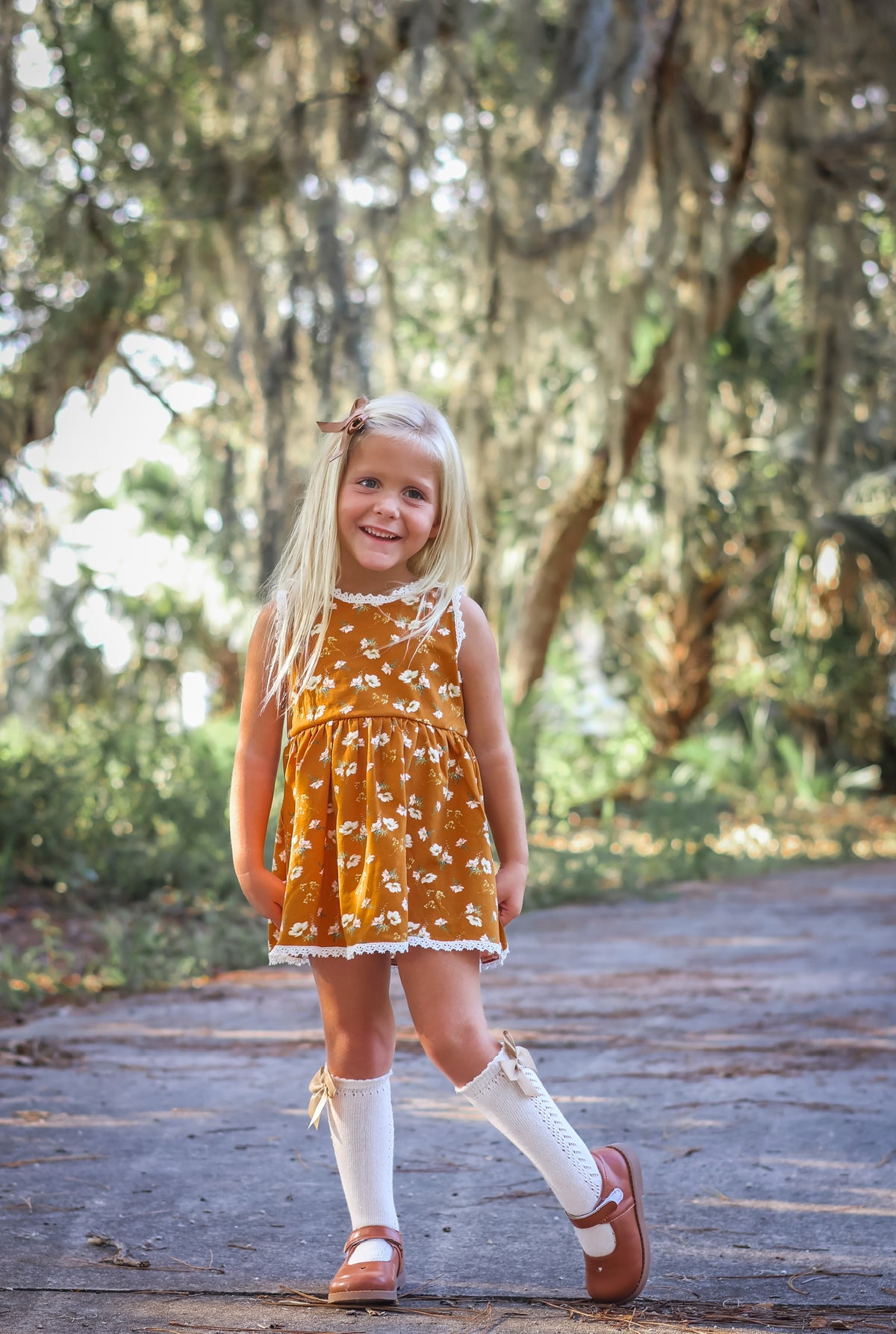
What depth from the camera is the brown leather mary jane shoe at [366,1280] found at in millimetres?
1770

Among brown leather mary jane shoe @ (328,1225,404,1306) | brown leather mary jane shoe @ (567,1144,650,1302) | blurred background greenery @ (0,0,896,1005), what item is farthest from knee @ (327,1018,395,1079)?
blurred background greenery @ (0,0,896,1005)

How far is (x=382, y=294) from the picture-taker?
6.63m

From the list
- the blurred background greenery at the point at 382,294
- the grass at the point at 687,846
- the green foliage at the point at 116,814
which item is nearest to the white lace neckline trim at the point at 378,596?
the blurred background greenery at the point at 382,294

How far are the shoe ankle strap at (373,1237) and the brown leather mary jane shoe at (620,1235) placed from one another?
26 cm

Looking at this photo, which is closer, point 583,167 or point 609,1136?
point 609,1136

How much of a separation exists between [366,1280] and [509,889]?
23.0 inches

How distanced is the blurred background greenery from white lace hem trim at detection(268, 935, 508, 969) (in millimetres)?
2431

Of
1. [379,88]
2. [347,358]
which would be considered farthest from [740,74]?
[347,358]

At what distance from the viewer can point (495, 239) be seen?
696cm

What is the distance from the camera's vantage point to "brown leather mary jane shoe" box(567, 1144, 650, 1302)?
179 cm

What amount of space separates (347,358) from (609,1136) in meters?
4.42

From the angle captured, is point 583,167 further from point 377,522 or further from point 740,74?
point 377,522

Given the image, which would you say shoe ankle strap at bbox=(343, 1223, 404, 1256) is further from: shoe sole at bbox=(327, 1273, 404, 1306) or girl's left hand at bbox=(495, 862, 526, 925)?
girl's left hand at bbox=(495, 862, 526, 925)

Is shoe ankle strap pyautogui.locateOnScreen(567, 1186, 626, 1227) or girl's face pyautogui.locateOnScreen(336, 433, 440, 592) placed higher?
girl's face pyautogui.locateOnScreen(336, 433, 440, 592)
